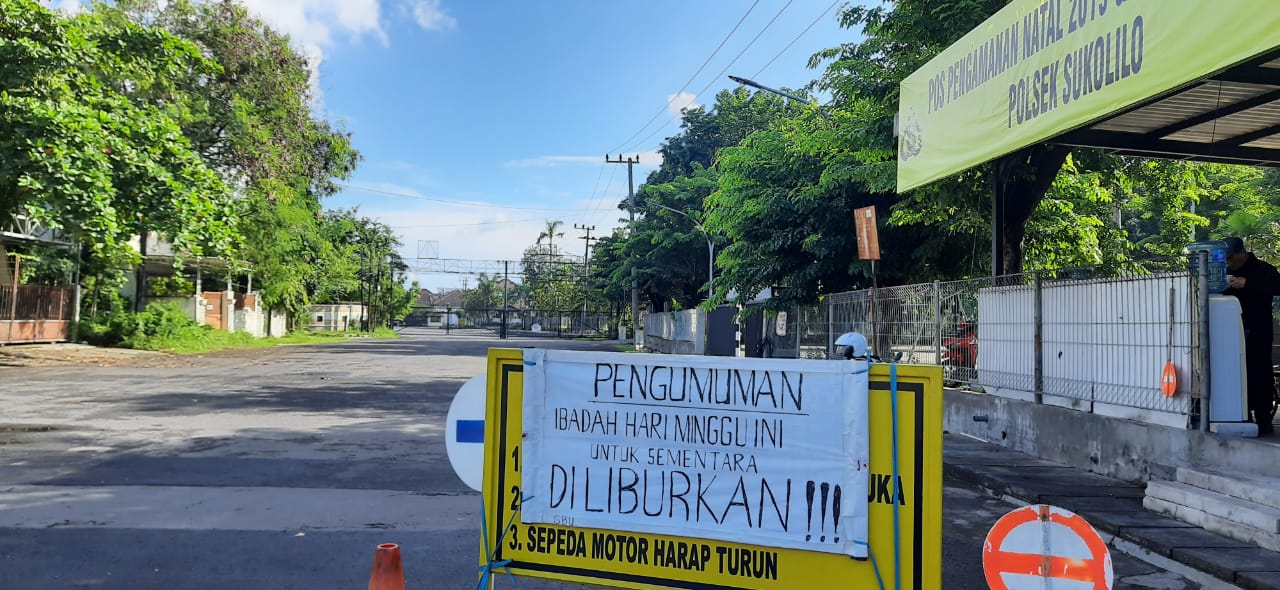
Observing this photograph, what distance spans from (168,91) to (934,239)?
2414cm

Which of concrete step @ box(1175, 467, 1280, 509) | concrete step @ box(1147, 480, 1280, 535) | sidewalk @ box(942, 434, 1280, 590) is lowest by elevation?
sidewalk @ box(942, 434, 1280, 590)

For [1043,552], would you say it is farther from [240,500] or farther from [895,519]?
[240,500]

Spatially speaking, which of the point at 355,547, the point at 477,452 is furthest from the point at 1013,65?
the point at 355,547

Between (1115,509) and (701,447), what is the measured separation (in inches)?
174

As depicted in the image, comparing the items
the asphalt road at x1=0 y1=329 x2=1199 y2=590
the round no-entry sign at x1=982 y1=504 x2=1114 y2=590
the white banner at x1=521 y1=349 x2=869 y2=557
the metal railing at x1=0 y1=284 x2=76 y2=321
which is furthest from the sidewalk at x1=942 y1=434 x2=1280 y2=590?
the metal railing at x1=0 y1=284 x2=76 y2=321

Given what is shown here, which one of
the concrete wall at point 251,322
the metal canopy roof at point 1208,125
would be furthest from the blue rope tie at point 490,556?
the concrete wall at point 251,322

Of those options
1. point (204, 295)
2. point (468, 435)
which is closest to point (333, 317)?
point (204, 295)

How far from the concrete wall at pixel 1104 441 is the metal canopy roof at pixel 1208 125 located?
9.25ft

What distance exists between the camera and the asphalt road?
4.81m

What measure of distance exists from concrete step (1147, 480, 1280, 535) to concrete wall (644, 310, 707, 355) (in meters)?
20.5

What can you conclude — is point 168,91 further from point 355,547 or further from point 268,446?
point 355,547

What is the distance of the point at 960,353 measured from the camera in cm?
1083

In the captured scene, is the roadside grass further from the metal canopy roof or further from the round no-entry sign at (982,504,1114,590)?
the round no-entry sign at (982,504,1114,590)

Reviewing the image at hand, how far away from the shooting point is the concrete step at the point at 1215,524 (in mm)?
5039
